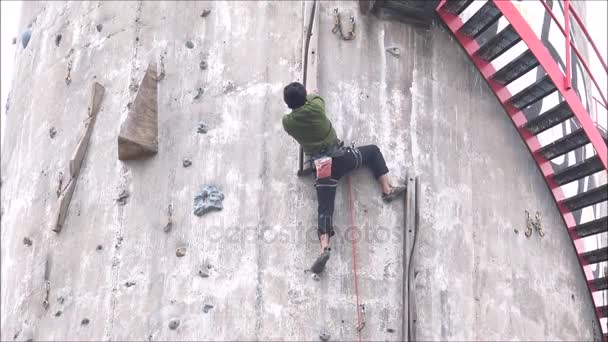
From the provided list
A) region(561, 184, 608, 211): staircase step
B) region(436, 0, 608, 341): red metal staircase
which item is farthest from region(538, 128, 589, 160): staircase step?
region(561, 184, 608, 211): staircase step

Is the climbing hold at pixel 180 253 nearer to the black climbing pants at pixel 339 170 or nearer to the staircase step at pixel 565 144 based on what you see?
the black climbing pants at pixel 339 170

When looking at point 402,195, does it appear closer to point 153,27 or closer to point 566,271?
point 566,271

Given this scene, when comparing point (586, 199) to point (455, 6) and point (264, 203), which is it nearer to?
point (455, 6)

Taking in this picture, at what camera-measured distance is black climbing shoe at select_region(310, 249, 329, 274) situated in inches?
492

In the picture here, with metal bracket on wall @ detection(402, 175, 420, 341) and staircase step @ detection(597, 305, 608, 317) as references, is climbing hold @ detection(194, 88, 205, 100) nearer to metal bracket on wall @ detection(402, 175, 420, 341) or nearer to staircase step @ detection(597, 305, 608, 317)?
metal bracket on wall @ detection(402, 175, 420, 341)

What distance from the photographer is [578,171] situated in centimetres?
1464

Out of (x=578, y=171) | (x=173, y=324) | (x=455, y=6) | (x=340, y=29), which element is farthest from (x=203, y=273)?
(x=578, y=171)

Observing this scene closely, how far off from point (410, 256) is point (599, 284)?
3.30 metres

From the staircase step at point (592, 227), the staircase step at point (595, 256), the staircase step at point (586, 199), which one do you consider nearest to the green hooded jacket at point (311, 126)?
the staircase step at point (586, 199)

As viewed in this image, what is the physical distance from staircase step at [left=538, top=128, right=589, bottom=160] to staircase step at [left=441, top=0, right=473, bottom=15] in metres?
2.13

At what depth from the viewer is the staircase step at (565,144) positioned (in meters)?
14.3

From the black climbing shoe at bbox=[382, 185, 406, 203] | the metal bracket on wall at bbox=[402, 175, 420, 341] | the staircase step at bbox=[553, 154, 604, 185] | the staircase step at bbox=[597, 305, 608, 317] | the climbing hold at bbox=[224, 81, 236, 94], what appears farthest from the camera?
the staircase step at bbox=[597, 305, 608, 317]

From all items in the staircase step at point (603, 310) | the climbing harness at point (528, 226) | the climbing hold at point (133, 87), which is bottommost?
the staircase step at point (603, 310)

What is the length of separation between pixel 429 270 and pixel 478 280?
0.70 m
